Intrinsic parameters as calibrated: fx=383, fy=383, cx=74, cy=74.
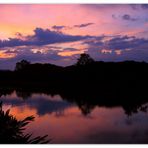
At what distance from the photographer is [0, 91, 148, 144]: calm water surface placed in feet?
9.32

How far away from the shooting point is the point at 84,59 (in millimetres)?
3031

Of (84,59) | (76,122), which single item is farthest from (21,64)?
(76,122)

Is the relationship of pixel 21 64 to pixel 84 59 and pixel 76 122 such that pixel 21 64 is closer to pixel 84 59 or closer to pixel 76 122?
pixel 84 59

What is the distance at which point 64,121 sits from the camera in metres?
2.96

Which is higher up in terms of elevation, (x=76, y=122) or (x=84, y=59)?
(x=84, y=59)

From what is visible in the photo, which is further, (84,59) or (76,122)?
(84,59)

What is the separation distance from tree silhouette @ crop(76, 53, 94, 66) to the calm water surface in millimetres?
321

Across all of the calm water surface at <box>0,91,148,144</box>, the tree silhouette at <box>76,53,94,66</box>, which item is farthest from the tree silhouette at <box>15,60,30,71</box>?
the tree silhouette at <box>76,53,94,66</box>

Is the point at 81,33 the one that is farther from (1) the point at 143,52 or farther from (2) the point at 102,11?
(1) the point at 143,52

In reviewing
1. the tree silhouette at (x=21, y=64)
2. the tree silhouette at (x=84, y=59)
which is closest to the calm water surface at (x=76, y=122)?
the tree silhouette at (x=21, y=64)

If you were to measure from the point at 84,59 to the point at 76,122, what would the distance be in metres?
0.50

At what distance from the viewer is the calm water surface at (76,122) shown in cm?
284

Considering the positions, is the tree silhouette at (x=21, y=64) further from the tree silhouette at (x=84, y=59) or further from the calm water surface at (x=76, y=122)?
the tree silhouette at (x=84, y=59)

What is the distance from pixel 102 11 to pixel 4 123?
123 cm
